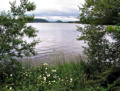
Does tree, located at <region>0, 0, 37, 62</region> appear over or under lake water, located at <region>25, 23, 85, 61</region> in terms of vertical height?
over

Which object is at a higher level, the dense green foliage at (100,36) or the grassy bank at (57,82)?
the dense green foliage at (100,36)

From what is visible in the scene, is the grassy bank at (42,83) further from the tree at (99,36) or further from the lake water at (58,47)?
the lake water at (58,47)

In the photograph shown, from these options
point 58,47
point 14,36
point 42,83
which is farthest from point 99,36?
point 58,47

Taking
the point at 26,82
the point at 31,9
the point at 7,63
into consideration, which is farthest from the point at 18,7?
the point at 26,82

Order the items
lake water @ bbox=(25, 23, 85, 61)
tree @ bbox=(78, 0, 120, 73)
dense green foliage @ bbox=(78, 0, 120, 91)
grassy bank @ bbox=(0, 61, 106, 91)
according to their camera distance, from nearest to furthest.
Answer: grassy bank @ bbox=(0, 61, 106, 91) → dense green foliage @ bbox=(78, 0, 120, 91) → tree @ bbox=(78, 0, 120, 73) → lake water @ bbox=(25, 23, 85, 61)

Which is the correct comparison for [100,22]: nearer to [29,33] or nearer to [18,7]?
[29,33]

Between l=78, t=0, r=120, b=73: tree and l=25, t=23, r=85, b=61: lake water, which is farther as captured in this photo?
l=25, t=23, r=85, b=61: lake water

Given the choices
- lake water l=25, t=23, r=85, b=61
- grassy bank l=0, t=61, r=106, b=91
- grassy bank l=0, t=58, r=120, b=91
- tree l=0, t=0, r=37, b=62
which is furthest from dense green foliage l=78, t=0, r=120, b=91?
tree l=0, t=0, r=37, b=62

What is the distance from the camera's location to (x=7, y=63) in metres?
6.00

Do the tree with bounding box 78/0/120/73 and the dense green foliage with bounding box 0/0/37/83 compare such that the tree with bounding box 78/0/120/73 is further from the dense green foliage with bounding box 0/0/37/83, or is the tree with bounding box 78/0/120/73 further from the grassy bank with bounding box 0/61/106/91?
the dense green foliage with bounding box 0/0/37/83

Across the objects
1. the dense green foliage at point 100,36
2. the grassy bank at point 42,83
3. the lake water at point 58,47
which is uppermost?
the dense green foliage at point 100,36

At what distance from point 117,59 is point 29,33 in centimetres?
362

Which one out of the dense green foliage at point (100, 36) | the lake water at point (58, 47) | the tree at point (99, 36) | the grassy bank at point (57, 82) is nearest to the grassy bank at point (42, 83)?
the grassy bank at point (57, 82)

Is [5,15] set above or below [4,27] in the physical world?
above
